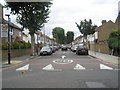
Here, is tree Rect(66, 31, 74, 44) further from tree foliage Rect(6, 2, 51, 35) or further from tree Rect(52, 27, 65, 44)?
tree foliage Rect(6, 2, 51, 35)

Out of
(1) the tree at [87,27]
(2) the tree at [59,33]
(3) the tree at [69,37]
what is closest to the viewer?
(1) the tree at [87,27]

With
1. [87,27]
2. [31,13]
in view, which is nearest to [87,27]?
[87,27]

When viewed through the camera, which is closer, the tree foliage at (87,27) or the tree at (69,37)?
the tree foliage at (87,27)

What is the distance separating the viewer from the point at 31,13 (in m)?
23.9

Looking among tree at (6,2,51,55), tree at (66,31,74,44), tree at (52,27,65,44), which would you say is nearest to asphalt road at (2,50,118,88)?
tree at (6,2,51,55)

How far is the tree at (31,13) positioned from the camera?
22.9 metres

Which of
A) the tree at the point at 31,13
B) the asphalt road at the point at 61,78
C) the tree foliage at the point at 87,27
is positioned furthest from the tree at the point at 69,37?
the asphalt road at the point at 61,78

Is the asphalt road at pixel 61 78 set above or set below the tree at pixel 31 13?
below

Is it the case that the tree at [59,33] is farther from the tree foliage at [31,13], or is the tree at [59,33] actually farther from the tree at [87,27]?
the tree foliage at [31,13]

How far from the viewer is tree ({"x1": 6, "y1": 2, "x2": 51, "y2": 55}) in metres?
22.9

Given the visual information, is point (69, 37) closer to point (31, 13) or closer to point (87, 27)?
point (87, 27)

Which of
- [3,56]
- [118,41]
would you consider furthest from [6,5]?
[118,41]

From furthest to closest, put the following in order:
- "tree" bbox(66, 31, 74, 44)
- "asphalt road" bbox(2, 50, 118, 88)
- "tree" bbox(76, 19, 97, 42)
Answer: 1. "tree" bbox(66, 31, 74, 44)
2. "tree" bbox(76, 19, 97, 42)
3. "asphalt road" bbox(2, 50, 118, 88)

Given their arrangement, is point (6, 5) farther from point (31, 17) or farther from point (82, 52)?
point (82, 52)
